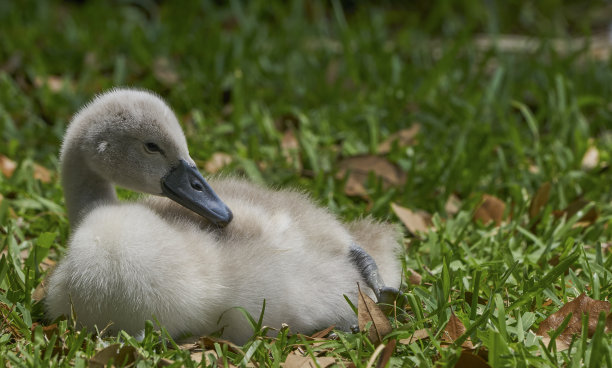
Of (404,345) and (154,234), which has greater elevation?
(154,234)

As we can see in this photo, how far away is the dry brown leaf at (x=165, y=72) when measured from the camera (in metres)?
5.49

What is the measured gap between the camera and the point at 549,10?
26.0 ft

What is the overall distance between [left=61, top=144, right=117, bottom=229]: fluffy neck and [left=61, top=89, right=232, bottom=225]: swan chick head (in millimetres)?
14

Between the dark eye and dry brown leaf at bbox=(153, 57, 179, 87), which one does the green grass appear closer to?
dry brown leaf at bbox=(153, 57, 179, 87)

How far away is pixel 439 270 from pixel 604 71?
2950 millimetres

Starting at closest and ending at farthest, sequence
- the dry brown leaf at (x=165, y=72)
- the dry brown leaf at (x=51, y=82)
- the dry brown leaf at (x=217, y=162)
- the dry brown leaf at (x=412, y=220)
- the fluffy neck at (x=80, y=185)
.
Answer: the fluffy neck at (x=80, y=185) → the dry brown leaf at (x=412, y=220) → the dry brown leaf at (x=217, y=162) → the dry brown leaf at (x=51, y=82) → the dry brown leaf at (x=165, y=72)

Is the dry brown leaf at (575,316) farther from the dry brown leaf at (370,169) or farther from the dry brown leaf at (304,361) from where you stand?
the dry brown leaf at (370,169)

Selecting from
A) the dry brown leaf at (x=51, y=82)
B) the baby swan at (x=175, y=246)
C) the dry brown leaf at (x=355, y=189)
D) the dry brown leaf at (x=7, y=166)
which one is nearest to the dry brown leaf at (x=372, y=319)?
the baby swan at (x=175, y=246)

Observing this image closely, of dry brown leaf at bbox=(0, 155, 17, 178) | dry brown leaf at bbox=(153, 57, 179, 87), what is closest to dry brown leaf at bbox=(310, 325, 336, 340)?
dry brown leaf at bbox=(0, 155, 17, 178)

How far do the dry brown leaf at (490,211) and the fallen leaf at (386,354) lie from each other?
142 cm

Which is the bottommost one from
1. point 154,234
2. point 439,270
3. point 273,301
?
point 439,270

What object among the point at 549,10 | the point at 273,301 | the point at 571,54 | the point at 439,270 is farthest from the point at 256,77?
the point at 549,10

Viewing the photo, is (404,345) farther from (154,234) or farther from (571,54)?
(571,54)

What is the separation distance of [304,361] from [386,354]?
0.26m
